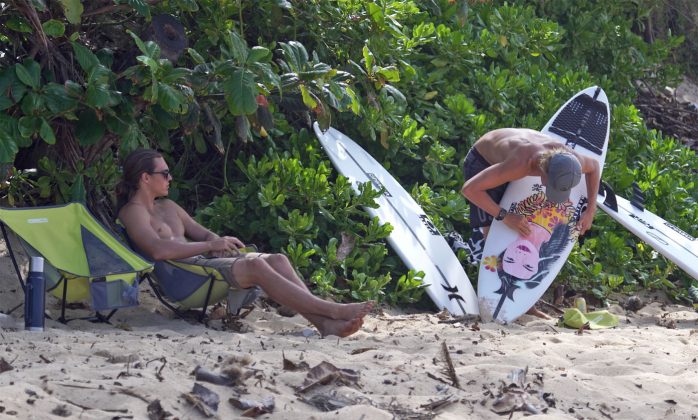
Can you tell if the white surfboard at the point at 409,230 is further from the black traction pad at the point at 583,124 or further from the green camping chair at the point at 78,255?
the green camping chair at the point at 78,255

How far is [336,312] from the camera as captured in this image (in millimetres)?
4812

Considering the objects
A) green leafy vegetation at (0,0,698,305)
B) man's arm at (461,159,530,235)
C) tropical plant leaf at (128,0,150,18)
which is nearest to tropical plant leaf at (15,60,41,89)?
green leafy vegetation at (0,0,698,305)

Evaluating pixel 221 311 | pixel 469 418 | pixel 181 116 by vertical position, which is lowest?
pixel 221 311

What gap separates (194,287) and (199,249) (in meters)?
0.18

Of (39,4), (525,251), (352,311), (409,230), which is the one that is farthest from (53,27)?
(525,251)

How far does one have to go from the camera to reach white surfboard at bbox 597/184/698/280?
6527mm

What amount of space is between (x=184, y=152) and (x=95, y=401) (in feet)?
11.5

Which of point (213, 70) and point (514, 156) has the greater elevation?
point (213, 70)

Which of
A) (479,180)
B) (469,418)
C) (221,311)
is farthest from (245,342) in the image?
(479,180)

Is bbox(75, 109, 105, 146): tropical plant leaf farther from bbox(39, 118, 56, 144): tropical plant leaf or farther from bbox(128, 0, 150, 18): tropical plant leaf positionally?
bbox(128, 0, 150, 18): tropical plant leaf

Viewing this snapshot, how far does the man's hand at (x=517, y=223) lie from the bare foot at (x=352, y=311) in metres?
1.63

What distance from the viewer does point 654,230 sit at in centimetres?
677

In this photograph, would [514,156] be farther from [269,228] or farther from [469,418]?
[469,418]

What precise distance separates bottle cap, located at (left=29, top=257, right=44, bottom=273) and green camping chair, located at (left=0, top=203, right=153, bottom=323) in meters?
0.12
